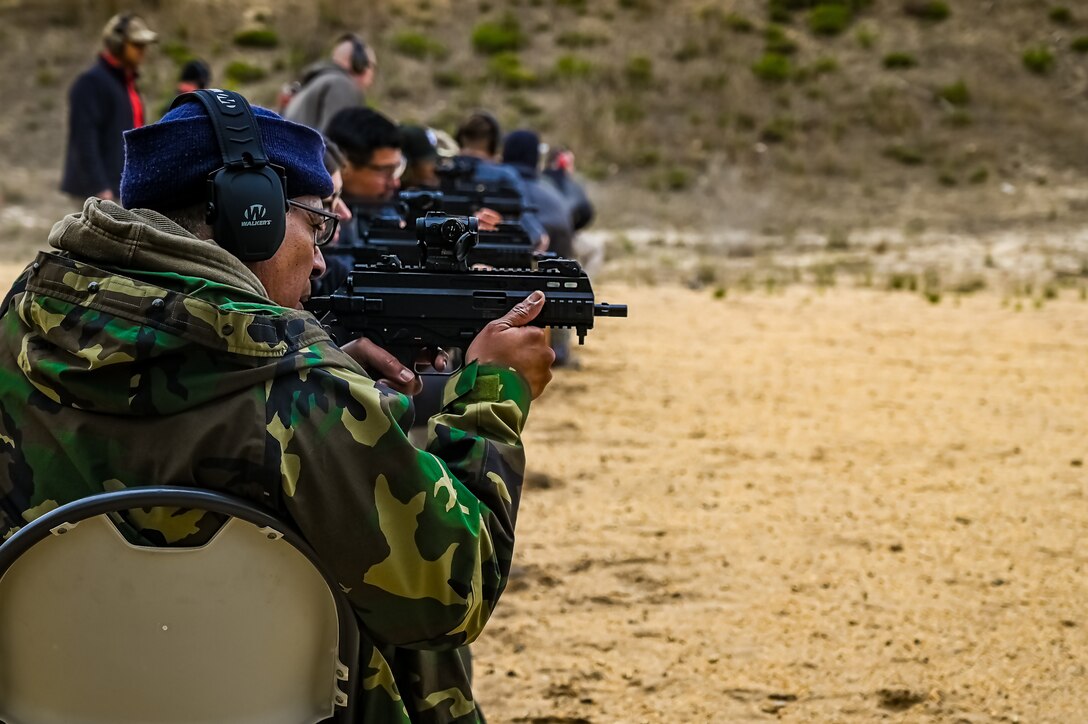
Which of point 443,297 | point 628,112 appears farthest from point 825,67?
point 443,297

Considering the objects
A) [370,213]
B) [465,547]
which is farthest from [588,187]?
[465,547]

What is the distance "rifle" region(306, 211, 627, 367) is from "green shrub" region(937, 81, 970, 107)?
2578 cm

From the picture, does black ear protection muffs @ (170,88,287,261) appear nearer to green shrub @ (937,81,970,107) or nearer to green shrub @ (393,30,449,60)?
green shrub @ (937,81,970,107)

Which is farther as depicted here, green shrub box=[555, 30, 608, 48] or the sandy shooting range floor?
green shrub box=[555, 30, 608, 48]

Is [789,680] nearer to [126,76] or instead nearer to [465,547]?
[465,547]

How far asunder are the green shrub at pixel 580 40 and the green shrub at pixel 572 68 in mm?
1722

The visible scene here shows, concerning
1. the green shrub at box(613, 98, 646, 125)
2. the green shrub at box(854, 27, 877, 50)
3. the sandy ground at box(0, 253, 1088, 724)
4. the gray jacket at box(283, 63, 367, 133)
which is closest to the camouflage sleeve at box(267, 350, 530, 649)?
the sandy ground at box(0, 253, 1088, 724)

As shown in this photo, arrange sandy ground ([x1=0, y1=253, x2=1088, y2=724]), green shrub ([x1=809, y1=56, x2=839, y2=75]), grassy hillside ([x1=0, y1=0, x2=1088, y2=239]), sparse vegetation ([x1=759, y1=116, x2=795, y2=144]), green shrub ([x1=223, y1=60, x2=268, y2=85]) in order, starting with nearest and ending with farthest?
1. sandy ground ([x1=0, y1=253, x2=1088, y2=724])
2. grassy hillside ([x1=0, y1=0, x2=1088, y2=239])
3. sparse vegetation ([x1=759, y1=116, x2=795, y2=144])
4. green shrub ([x1=223, y1=60, x2=268, y2=85])
5. green shrub ([x1=809, y1=56, x2=839, y2=75])

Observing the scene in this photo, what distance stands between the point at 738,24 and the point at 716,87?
12.8 feet

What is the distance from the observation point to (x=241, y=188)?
1.96 metres

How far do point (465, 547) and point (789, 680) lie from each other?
7.88ft

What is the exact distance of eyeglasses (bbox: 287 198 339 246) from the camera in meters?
2.20

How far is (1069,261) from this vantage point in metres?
15.7

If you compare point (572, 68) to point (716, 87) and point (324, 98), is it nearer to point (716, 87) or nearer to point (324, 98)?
point (716, 87)
